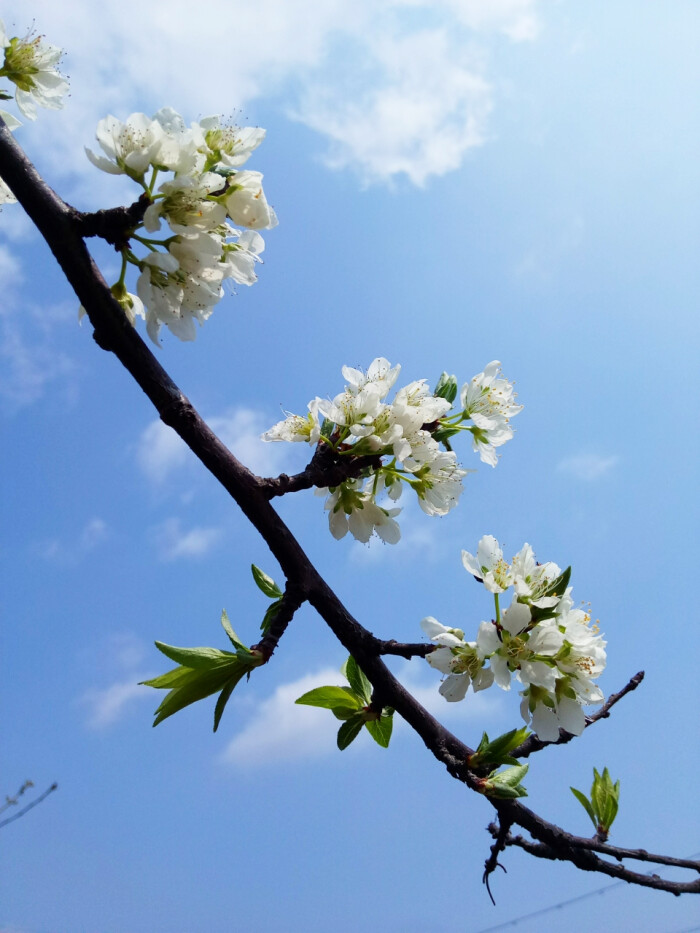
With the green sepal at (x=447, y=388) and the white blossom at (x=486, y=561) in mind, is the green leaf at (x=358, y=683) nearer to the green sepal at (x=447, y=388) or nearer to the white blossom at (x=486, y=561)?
the white blossom at (x=486, y=561)

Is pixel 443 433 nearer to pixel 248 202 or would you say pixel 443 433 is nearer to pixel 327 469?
pixel 327 469

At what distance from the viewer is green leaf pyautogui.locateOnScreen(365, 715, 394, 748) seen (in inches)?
60.4

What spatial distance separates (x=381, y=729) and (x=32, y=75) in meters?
1.77

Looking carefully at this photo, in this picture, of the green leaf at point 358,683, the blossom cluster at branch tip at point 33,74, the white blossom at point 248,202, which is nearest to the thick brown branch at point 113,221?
the white blossom at point 248,202

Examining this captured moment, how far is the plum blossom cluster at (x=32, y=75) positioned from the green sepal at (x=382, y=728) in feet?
4.92

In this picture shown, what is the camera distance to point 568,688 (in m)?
1.36

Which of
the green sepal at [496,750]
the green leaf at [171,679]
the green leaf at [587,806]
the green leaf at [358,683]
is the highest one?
the green leaf at [171,679]

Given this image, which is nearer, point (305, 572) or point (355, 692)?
point (305, 572)

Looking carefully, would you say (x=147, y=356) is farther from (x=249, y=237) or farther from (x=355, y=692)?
(x=355, y=692)

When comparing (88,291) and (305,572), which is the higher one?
(88,291)

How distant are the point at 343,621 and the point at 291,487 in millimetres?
284

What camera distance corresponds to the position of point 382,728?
1556 mm

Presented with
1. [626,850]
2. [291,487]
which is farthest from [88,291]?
[626,850]

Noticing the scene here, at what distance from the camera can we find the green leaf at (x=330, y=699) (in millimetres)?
1477
